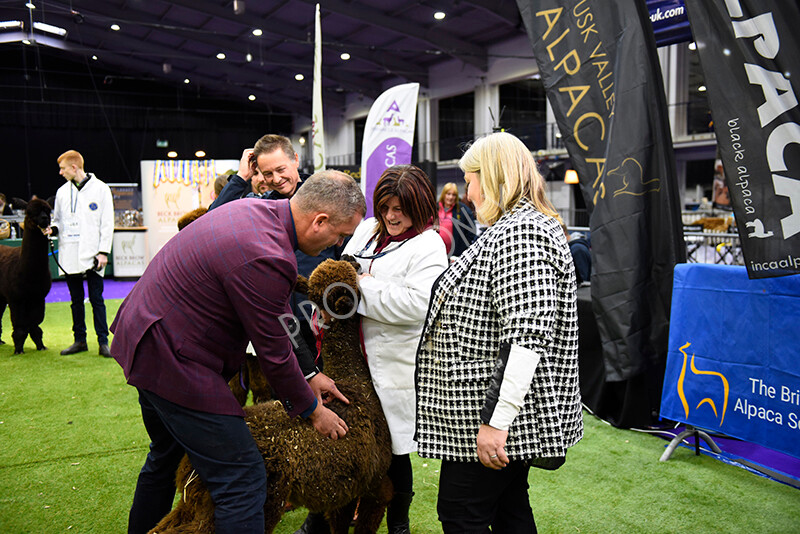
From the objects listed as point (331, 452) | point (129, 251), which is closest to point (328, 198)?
point (331, 452)

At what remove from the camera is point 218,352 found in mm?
1579

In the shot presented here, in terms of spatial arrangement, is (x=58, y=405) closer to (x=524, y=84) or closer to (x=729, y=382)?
(x=729, y=382)

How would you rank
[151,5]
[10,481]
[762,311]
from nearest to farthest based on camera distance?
[762,311] → [10,481] → [151,5]

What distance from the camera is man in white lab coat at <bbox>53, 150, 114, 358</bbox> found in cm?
561

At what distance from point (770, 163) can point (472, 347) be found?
1.50m

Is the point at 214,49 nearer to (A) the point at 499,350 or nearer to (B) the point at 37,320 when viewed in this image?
(B) the point at 37,320

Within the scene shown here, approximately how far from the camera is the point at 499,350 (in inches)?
62.1

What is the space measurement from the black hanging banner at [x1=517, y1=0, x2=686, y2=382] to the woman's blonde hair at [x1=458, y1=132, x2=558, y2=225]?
1.92 meters

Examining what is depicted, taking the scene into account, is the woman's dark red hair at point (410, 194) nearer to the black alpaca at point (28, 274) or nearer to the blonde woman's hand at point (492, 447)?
the blonde woman's hand at point (492, 447)

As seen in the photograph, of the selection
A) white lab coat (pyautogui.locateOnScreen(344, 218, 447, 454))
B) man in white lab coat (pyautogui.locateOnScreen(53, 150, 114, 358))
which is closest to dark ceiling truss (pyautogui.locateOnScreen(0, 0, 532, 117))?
man in white lab coat (pyautogui.locateOnScreen(53, 150, 114, 358))

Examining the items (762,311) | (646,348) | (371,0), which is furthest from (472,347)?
(371,0)

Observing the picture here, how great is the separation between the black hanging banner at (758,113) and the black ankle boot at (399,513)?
1695 mm

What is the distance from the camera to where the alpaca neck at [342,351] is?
6.81ft

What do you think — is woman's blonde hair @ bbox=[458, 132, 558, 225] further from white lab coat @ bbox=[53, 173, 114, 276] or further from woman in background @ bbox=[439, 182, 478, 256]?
woman in background @ bbox=[439, 182, 478, 256]
